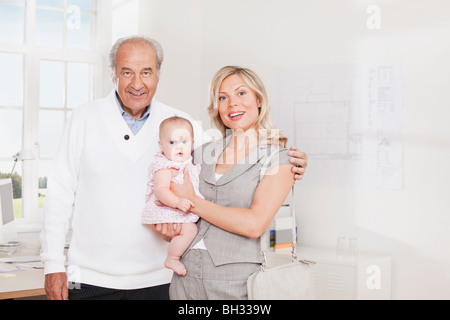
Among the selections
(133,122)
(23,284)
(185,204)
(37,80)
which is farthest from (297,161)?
(37,80)

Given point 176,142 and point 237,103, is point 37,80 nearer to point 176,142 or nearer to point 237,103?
point 176,142

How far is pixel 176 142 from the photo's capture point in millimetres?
1921

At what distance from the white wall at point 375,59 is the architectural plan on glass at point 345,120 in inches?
2.6

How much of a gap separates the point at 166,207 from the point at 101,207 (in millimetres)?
249

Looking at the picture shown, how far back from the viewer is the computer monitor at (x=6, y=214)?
9.97ft

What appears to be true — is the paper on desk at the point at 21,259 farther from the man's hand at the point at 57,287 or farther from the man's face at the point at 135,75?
the man's face at the point at 135,75

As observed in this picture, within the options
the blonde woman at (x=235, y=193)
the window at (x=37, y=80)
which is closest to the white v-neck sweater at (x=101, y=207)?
the blonde woman at (x=235, y=193)

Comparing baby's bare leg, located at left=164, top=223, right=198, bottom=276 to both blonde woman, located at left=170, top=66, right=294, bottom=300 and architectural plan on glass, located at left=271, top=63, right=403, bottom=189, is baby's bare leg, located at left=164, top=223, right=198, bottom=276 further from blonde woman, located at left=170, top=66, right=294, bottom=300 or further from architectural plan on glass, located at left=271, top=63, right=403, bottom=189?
architectural plan on glass, located at left=271, top=63, right=403, bottom=189

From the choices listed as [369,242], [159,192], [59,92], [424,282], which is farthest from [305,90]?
[159,192]

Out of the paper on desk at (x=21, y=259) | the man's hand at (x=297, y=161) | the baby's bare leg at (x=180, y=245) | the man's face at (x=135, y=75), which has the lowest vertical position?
the paper on desk at (x=21, y=259)

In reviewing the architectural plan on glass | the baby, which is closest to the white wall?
the architectural plan on glass

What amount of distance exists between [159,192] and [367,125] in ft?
6.79

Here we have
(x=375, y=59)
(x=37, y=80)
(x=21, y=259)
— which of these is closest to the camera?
(x=21, y=259)

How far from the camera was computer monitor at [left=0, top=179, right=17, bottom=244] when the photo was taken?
3040mm
